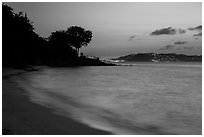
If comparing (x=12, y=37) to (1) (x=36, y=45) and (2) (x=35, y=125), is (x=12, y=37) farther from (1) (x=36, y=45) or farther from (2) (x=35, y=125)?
(2) (x=35, y=125)

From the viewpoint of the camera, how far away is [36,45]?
2717 inches

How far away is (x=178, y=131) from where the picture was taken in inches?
417

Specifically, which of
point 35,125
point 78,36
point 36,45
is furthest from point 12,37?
point 78,36

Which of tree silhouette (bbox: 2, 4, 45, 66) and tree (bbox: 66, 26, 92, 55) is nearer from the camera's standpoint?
tree silhouette (bbox: 2, 4, 45, 66)

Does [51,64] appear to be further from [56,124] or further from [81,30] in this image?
[56,124]

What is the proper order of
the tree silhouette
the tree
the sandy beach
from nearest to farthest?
the sandy beach → the tree silhouette → the tree

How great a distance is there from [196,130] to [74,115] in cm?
514

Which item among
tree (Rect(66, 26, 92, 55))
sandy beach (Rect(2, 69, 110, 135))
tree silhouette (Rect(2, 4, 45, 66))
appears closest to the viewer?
sandy beach (Rect(2, 69, 110, 135))

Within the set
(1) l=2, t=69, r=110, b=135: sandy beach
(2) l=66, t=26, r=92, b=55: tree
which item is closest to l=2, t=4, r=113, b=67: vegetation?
(2) l=66, t=26, r=92, b=55: tree

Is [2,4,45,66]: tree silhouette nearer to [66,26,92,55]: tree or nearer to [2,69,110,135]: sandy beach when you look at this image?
[2,69,110,135]: sandy beach

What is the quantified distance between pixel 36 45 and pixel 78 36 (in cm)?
3292

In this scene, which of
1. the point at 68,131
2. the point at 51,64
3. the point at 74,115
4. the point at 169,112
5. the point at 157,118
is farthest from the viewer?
the point at 51,64

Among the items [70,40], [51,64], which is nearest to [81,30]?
[70,40]

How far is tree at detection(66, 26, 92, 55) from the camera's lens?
328 feet
